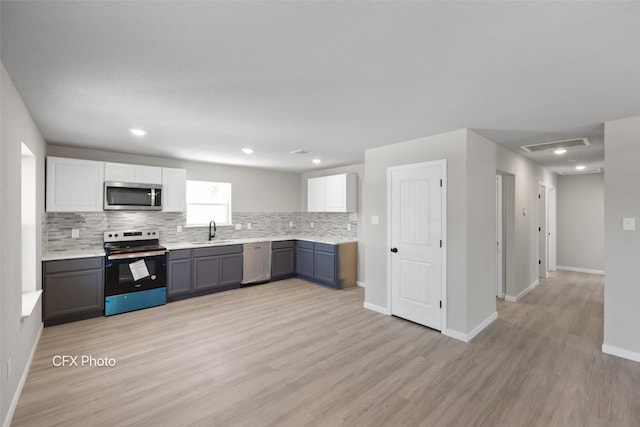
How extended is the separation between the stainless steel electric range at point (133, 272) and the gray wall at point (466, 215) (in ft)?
12.3

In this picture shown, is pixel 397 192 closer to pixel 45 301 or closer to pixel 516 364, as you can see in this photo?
pixel 516 364

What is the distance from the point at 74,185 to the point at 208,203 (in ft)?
6.93

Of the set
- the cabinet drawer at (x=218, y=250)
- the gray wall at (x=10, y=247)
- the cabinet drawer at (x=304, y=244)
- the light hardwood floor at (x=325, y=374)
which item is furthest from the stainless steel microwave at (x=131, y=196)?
the cabinet drawer at (x=304, y=244)

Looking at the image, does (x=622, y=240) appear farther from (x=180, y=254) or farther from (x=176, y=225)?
(x=176, y=225)

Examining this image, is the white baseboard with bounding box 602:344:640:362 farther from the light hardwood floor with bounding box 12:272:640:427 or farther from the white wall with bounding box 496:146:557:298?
the white wall with bounding box 496:146:557:298

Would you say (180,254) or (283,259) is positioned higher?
(180,254)

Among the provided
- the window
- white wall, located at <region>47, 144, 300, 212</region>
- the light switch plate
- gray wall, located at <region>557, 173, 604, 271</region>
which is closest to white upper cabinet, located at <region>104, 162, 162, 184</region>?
white wall, located at <region>47, 144, 300, 212</region>

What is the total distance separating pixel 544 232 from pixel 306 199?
5130 mm

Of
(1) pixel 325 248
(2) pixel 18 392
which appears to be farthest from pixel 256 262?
(2) pixel 18 392

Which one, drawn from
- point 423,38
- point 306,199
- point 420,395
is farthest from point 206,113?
point 306,199

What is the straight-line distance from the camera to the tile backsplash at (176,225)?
4.17m

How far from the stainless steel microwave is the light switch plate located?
19.1 ft

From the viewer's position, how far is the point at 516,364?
2.79m

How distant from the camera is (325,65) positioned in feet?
6.12
